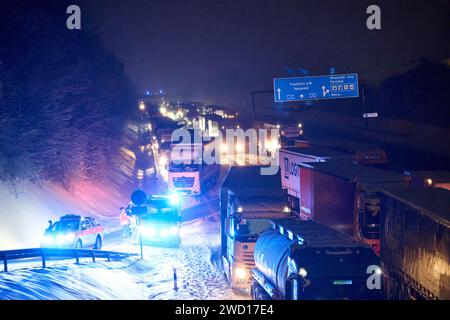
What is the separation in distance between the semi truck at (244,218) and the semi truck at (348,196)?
1977 millimetres

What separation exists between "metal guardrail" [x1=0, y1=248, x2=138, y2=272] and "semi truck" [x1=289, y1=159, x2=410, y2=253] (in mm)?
7810

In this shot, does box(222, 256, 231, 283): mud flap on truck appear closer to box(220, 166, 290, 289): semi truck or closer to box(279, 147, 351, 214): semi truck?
box(220, 166, 290, 289): semi truck

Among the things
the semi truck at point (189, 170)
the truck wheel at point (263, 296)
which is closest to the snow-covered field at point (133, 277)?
the truck wheel at point (263, 296)

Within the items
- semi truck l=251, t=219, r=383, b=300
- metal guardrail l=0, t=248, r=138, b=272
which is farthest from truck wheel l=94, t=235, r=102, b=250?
semi truck l=251, t=219, r=383, b=300

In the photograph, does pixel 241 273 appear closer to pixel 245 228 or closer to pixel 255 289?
pixel 245 228

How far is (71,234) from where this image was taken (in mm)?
17531

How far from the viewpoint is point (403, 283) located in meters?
12.1

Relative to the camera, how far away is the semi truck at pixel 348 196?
48.4 feet

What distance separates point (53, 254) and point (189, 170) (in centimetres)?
1686

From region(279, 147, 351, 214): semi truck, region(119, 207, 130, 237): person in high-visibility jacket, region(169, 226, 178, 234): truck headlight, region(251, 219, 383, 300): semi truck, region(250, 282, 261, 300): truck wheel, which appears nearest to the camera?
region(251, 219, 383, 300): semi truck

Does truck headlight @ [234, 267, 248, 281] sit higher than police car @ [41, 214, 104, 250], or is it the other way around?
police car @ [41, 214, 104, 250]

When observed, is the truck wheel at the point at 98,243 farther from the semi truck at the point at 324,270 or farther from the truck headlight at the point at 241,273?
the semi truck at the point at 324,270

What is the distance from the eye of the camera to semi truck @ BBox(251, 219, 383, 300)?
8.93m
